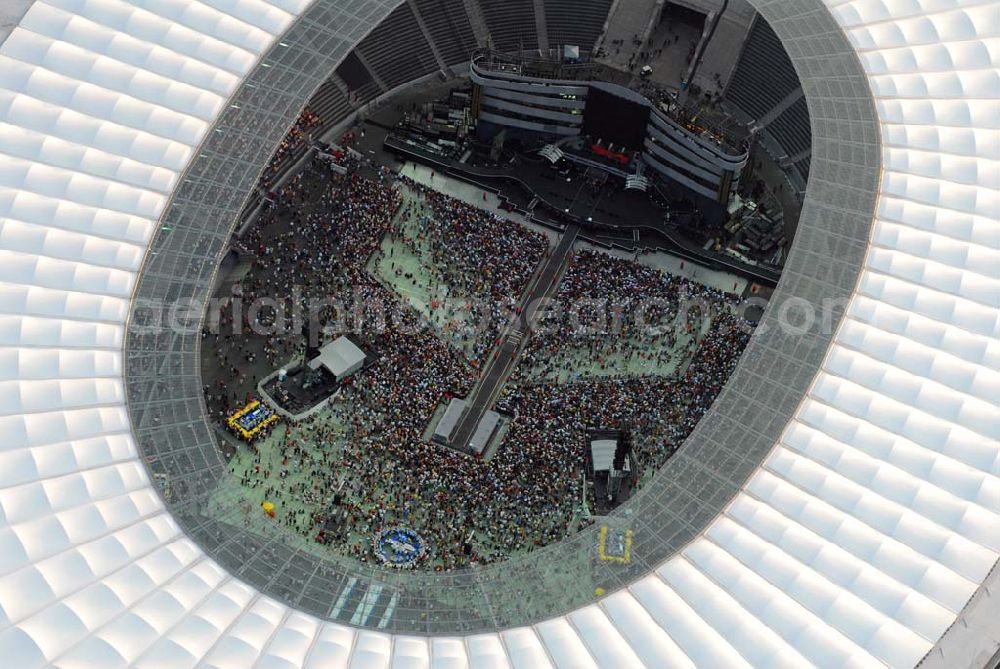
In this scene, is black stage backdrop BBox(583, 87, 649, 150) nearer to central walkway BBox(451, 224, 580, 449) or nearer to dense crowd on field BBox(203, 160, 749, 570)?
central walkway BBox(451, 224, 580, 449)

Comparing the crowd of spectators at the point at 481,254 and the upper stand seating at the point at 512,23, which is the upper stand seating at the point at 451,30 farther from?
the crowd of spectators at the point at 481,254

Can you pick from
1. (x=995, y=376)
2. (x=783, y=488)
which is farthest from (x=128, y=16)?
(x=995, y=376)

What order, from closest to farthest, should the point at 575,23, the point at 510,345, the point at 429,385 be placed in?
the point at 429,385 < the point at 510,345 < the point at 575,23

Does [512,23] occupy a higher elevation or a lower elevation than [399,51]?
higher

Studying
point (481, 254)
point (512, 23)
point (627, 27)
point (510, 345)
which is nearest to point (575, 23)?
point (627, 27)

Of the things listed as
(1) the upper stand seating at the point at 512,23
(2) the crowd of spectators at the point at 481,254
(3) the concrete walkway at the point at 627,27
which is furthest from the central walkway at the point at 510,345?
(1) the upper stand seating at the point at 512,23

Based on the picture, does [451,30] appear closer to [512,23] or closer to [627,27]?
[512,23]
